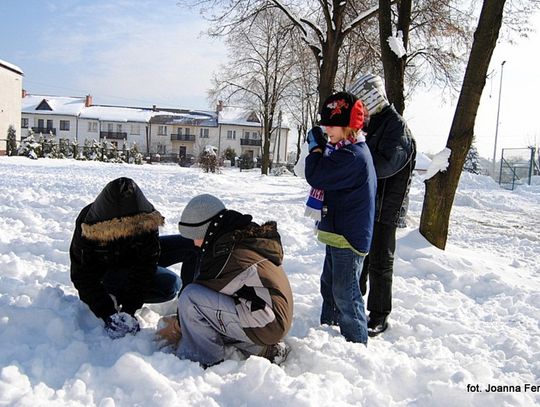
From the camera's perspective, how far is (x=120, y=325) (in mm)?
3156

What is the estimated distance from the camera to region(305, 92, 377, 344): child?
3.18m

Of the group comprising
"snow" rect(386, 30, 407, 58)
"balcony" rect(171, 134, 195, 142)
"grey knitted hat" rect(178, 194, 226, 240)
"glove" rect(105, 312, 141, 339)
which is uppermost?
"snow" rect(386, 30, 407, 58)

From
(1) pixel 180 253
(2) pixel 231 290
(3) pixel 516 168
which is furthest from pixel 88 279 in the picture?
(3) pixel 516 168

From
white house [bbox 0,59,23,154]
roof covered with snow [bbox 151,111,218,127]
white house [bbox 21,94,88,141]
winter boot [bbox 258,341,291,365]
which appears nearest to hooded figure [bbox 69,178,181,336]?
winter boot [bbox 258,341,291,365]

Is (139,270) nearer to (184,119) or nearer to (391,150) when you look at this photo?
(391,150)

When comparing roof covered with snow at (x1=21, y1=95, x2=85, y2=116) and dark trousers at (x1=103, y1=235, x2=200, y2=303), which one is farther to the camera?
roof covered with snow at (x1=21, y1=95, x2=85, y2=116)

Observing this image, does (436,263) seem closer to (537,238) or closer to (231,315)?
(231,315)

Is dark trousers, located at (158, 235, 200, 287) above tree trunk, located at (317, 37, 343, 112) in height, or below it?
below

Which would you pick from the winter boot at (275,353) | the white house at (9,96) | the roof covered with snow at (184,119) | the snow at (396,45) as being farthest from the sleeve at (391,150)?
the roof covered with snow at (184,119)

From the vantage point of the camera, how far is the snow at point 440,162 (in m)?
6.53

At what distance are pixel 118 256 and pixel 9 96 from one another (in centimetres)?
3736

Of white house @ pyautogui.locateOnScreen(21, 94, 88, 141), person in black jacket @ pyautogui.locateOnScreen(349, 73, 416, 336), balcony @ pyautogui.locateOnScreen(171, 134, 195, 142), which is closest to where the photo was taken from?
person in black jacket @ pyautogui.locateOnScreen(349, 73, 416, 336)

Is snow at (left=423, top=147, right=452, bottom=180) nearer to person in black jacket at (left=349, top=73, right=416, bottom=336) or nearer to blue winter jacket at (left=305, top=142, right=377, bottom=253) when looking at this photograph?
person in black jacket at (left=349, top=73, right=416, bottom=336)

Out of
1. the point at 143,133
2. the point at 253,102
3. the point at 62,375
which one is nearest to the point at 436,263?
the point at 62,375
